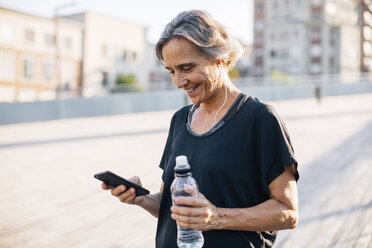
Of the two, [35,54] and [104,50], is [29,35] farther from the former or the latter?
[104,50]

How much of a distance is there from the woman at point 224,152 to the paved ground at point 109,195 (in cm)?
280

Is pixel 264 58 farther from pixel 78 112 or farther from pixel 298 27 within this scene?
pixel 78 112

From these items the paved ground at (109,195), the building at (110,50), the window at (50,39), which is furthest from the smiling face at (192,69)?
the window at (50,39)

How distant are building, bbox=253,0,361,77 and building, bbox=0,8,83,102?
98.8ft

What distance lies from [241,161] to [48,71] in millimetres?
43770

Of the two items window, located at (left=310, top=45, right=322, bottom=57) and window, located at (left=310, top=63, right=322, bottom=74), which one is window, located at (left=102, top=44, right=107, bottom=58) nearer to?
window, located at (left=310, top=63, right=322, bottom=74)

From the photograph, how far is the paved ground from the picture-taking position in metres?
4.59

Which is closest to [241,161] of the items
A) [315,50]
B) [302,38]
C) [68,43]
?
[68,43]

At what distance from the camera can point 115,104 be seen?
64.2 ft

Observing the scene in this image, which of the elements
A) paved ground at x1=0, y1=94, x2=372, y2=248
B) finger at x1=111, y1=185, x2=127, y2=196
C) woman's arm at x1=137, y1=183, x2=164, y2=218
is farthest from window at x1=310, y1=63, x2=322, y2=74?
finger at x1=111, y1=185, x2=127, y2=196

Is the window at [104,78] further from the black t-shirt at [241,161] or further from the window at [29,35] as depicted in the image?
the black t-shirt at [241,161]

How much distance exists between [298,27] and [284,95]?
38997 mm

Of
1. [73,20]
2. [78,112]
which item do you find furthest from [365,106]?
[73,20]

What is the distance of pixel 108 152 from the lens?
959cm
